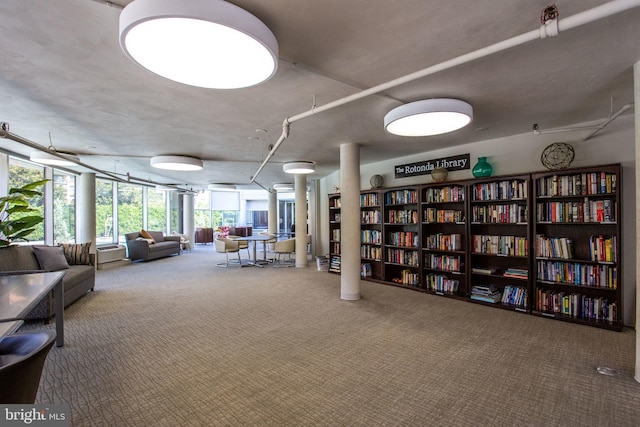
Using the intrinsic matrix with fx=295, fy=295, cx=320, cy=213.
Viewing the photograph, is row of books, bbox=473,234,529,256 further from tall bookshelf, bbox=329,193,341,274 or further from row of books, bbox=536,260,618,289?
tall bookshelf, bbox=329,193,341,274

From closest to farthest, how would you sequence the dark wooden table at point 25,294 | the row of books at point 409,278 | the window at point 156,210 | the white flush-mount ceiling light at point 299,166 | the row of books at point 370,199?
the dark wooden table at point 25,294 < the row of books at point 409,278 < the row of books at point 370,199 < the white flush-mount ceiling light at point 299,166 < the window at point 156,210

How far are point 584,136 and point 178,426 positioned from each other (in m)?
6.23

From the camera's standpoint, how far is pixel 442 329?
395cm

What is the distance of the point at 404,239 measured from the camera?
6484 mm

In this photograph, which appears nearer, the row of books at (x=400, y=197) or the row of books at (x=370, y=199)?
the row of books at (x=400, y=197)

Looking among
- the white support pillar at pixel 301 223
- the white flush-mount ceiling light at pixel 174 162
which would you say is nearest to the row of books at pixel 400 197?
the white support pillar at pixel 301 223

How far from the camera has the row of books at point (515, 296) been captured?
475 centimetres

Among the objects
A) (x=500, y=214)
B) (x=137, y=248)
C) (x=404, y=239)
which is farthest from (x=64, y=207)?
(x=500, y=214)

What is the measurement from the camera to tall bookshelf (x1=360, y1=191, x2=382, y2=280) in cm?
703

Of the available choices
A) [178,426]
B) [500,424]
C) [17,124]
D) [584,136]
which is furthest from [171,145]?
[584,136]

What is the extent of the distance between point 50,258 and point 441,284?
719cm

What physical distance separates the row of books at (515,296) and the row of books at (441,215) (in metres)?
1.43

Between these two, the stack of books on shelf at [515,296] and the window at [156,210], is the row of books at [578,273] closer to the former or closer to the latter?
the stack of books on shelf at [515,296]

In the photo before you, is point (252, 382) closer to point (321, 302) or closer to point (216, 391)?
point (216, 391)
